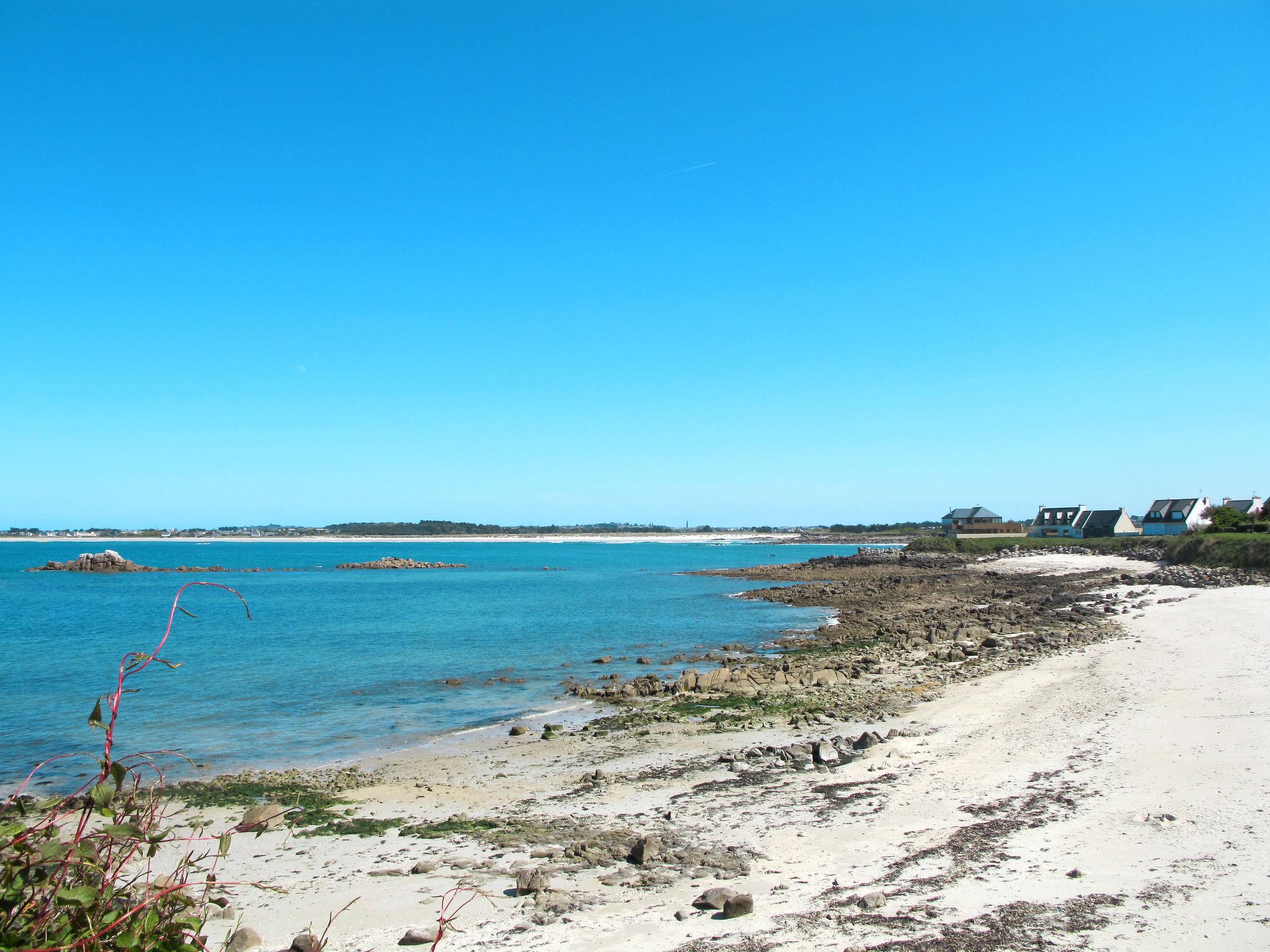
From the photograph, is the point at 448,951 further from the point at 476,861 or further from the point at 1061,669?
the point at 1061,669

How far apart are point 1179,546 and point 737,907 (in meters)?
53.4

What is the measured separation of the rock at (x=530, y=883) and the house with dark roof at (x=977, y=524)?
94.7 meters

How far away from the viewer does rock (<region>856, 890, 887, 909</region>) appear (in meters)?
6.71

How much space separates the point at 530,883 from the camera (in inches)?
299

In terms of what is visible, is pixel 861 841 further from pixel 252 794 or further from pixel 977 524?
pixel 977 524

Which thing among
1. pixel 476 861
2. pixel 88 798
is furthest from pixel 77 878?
pixel 476 861

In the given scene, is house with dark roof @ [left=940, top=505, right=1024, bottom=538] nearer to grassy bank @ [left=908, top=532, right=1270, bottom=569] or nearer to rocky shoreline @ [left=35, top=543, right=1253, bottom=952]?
grassy bank @ [left=908, top=532, right=1270, bottom=569]

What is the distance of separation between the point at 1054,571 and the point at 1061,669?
124 feet

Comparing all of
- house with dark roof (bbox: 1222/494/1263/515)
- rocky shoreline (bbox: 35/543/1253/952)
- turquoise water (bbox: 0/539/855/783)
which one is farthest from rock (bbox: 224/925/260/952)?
house with dark roof (bbox: 1222/494/1263/515)

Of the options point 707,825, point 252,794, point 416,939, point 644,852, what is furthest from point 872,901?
point 252,794

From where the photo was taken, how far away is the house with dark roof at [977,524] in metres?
96.6

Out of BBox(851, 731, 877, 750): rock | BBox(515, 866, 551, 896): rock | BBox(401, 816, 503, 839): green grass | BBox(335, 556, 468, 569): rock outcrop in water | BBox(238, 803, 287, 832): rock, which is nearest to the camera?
BBox(515, 866, 551, 896): rock

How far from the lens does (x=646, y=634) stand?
33438 millimetres

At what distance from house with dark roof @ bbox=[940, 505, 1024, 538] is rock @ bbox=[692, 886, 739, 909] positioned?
94.8 m
